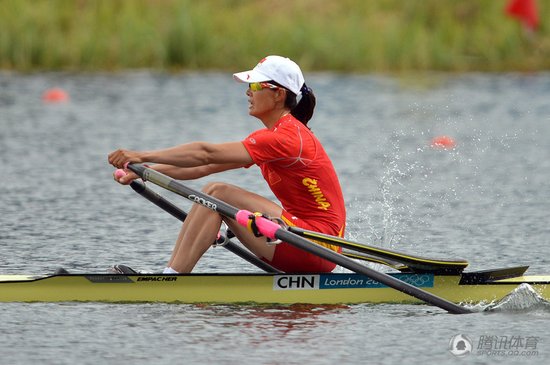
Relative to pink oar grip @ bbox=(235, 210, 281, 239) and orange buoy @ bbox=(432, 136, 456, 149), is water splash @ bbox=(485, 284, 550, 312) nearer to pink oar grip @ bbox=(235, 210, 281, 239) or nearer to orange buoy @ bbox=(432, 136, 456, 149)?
pink oar grip @ bbox=(235, 210, 281, 239)

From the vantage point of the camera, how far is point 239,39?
87.1 ft

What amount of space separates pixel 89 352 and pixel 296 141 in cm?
205

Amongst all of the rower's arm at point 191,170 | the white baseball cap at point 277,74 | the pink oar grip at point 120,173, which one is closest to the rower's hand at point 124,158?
the pink oar grip at point 120,173

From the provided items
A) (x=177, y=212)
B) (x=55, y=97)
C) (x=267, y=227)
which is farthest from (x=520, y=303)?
(x=55, y=97)

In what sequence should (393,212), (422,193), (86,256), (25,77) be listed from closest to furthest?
(86,256)
(393,212)
(422,193)
(25,77)

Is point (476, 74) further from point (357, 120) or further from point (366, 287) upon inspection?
point (366, 287)

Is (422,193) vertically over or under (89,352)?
over

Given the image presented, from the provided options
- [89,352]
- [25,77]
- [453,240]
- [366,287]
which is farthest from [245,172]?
[25,77]

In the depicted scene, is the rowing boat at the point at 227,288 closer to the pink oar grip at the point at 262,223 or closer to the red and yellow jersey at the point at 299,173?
the red and yellow jersey at the point at 299,173

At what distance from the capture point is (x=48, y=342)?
826 centimetres

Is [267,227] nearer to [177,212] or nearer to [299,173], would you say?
[299,173]

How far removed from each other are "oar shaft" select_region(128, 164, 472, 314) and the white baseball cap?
89 centimetres

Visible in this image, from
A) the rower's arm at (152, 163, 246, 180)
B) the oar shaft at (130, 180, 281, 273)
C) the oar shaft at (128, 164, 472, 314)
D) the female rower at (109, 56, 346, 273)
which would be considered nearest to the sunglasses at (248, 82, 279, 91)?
the female rower at (109, 56, 346, 273)

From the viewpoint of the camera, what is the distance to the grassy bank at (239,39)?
1019 inches
